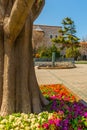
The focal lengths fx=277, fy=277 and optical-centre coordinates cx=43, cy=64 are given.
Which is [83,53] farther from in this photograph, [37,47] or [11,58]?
[11,58]

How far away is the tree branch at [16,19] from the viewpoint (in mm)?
4762

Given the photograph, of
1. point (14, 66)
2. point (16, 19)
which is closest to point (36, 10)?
point (16, 19)

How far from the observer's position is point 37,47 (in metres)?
50.1

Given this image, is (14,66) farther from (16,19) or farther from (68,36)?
(68,36)

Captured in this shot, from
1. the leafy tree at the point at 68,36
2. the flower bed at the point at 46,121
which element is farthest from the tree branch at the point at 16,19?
the leafy tree at the point at 68,36

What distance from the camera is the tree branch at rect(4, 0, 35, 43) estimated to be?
4762mm

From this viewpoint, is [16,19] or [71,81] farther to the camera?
[71,81]

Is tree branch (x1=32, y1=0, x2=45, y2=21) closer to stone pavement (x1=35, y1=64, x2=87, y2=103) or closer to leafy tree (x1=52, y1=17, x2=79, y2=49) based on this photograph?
stone pavement (x1=35, y1=64, x2=87, y2=103)

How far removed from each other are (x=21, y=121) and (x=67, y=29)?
46.6 meters

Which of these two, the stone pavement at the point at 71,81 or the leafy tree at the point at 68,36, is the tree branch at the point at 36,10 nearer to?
the stone pavement at the point at 71,81

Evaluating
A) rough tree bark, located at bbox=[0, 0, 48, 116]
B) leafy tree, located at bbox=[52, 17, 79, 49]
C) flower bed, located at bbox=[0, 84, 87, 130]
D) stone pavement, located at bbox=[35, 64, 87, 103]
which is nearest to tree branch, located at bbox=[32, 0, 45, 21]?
rough tree bark, located at bbox=[0, 0, 48, 116]

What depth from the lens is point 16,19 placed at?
16.6 ft

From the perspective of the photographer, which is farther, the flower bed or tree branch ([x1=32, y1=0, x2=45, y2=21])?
tree branch ([x1=32, y1=0, x2=45, y2=21])

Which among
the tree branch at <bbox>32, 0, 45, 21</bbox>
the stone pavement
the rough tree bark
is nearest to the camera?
the rough tree bark
